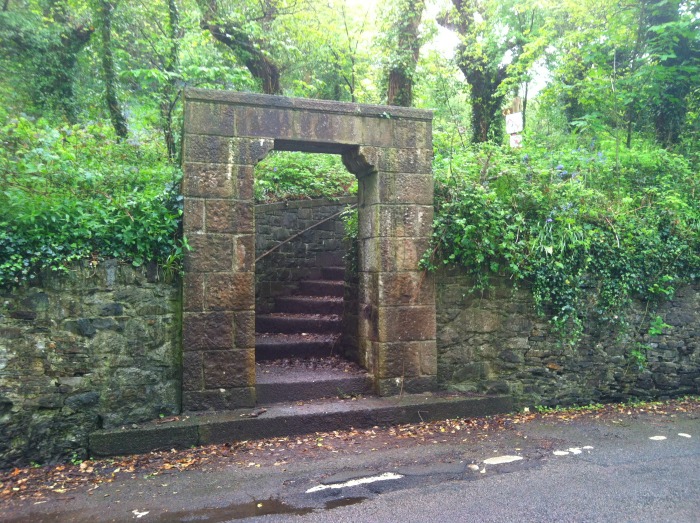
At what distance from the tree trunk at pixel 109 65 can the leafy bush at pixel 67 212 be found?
3.86 meters

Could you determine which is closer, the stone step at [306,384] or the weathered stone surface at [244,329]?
the weathered stone surface at [244,329]

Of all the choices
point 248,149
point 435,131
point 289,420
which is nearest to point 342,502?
point 289,420

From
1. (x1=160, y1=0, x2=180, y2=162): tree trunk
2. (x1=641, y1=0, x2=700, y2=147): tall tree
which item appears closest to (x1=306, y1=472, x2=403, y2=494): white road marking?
(x1=160, y1=0, x2=180, y2=162): tree trunk

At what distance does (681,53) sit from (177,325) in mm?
9721

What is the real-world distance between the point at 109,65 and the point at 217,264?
625cm

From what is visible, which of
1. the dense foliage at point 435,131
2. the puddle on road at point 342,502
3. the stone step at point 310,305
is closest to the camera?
the puddle on road at point 342,502

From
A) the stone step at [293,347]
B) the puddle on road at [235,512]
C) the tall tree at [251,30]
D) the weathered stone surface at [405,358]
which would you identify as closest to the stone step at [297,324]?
the stone step at [293,347]

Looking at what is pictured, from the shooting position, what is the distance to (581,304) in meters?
6.13

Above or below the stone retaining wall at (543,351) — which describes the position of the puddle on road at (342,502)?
below

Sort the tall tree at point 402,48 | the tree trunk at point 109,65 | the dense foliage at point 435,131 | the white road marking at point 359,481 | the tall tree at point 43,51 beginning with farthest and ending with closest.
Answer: the tall tree at point 402,48, the tall tree at point 43,51, the tree trunk at point 109,65, the dense foliage at point 435,131, the white road marking at point 359,481

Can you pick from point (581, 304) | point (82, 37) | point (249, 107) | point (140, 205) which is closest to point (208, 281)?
point (140, 205)

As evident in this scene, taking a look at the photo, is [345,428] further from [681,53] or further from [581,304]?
[681,53]

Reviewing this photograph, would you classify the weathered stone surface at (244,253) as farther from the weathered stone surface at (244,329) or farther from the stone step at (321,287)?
the stone step at (321,287)

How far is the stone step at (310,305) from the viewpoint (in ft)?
24.1
